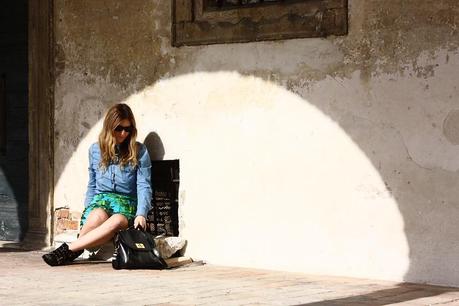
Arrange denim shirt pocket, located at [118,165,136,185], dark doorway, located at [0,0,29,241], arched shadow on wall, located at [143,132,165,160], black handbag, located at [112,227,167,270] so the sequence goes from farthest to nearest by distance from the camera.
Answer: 1. dark doorway, located at [0,0,29,241]
2. arched shadow on wall, located at [143,132,165,160]
3. denim shirt pocket, located at [118,165,136,185]
4. black handbag, located at [112,227,167,270]

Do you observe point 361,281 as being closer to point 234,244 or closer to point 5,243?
point 234,244

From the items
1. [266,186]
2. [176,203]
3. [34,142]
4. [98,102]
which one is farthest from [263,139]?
[34,142]

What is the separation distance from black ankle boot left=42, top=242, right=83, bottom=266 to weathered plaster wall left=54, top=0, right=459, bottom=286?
2.96 ft

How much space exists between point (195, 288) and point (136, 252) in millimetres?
1109

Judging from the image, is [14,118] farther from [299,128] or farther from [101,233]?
[299,128]

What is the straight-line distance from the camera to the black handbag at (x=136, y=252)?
25.8 feet

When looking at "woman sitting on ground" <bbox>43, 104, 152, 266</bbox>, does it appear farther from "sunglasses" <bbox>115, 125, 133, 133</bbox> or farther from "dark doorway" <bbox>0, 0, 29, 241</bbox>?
"dark doorway" <bbox>0, 0, 29, 241</bbox>

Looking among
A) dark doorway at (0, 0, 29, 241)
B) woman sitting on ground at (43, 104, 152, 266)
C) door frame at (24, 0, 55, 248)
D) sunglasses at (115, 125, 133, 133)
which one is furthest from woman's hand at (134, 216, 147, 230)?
dark doorway at (0, 0, 29, 241)

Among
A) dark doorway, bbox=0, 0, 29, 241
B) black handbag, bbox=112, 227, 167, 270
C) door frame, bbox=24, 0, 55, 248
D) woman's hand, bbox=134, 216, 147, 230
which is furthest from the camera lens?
dark doorway, bbox=0, 0, 29, 241

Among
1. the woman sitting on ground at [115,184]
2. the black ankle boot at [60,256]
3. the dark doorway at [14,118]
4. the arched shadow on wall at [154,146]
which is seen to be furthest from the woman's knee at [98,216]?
the dark doorway at [14,118]

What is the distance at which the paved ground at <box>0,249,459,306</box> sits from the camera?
20.7ft

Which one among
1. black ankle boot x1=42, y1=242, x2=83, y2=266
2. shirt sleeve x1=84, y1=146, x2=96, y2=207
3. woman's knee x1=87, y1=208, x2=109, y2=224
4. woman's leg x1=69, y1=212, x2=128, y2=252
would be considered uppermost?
shirt sleeve x1=84, y1=146, x2=96, y2=207

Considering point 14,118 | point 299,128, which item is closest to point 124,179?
point 299,128

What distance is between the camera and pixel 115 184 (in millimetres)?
8414
